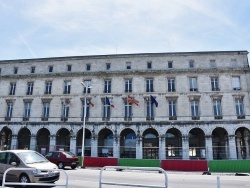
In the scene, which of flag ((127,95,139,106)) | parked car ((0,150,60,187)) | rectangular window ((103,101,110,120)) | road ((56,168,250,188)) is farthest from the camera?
rectangular window ((103,101,110,120))

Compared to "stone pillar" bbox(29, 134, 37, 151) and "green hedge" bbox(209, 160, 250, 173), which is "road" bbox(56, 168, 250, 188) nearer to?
"green hedge" bbox(209, 160, 250, 173)

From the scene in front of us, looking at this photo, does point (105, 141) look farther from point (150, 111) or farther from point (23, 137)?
point (23, 137)

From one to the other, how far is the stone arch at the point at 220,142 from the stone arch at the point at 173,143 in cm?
493

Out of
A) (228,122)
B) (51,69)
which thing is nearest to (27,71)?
(51,69)

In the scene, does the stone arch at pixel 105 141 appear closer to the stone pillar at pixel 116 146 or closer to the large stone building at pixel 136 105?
the large stone building at pixel 136 105

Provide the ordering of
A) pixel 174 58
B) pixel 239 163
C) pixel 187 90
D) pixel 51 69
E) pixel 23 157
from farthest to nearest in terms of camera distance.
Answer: pixel 51 69
pixel 174 58
pixel 187 90
pixel 239 163
pixel 23 157

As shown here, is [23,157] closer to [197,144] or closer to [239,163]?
[239,163]

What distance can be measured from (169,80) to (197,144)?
1054cm

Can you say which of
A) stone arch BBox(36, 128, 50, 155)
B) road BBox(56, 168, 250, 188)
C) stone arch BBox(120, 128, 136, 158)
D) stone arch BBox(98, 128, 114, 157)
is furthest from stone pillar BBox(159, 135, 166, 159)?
stone arch BBox(36, 128, 50, 155)

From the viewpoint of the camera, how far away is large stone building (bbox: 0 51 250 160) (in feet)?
105

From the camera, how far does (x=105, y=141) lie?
35250mm

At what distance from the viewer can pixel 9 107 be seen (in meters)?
36.6

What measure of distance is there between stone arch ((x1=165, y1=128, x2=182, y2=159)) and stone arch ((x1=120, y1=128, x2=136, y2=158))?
506 centimetres

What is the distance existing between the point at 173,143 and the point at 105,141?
10.5m
